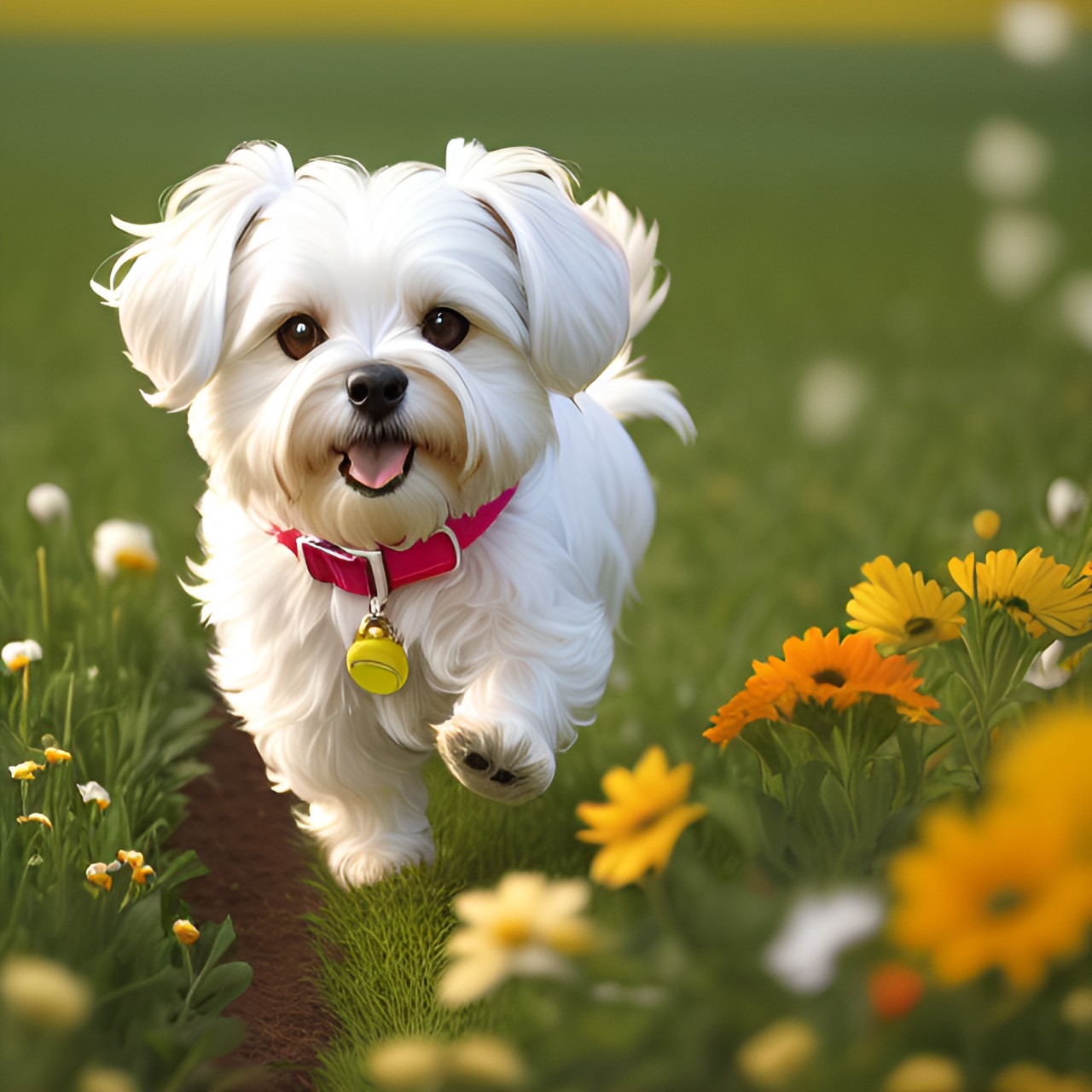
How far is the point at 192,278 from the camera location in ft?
7.66

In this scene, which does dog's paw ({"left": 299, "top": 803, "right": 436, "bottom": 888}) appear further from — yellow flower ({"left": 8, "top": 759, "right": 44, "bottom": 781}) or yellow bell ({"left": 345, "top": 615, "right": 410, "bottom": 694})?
yellow flower ({"left": 8, "top": 759, "right": 44, "bottom": 781})

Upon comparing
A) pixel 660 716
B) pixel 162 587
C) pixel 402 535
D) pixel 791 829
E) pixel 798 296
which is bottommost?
pixel 791 829

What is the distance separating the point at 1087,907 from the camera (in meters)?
1.31

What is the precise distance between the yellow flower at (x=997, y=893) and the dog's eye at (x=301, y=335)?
1373 mm

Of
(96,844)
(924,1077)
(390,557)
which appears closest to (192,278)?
(390,557)

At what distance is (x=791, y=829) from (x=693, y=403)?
5.41 m

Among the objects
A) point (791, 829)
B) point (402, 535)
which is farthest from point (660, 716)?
point (791, 829)

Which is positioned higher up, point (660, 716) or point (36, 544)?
point (36, 544)

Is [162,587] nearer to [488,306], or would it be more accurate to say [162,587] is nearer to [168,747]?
[168,747]

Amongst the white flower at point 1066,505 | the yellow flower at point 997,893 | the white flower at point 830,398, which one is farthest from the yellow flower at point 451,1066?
the white flower at point 830,398

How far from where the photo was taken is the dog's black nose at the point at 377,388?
2.16 metres

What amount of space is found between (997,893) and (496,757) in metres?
1.20

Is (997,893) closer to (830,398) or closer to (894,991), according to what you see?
(894,991)

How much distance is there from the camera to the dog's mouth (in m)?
2.28
